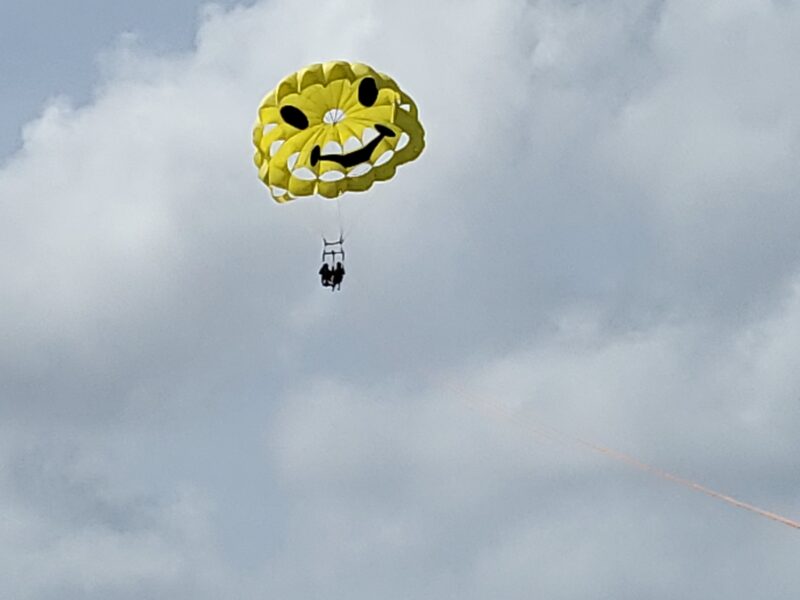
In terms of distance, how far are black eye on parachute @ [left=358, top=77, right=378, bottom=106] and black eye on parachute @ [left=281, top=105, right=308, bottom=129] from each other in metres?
1.92

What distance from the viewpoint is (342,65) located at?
76.2 m

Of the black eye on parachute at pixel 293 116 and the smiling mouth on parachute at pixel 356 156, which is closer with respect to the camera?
the black eye on parachute at pixel 293 116

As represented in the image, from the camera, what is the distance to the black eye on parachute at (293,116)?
77062 mm

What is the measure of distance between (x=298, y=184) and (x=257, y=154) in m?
1.66

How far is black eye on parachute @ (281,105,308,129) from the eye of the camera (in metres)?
77.1

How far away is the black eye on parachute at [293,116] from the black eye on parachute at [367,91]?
6.31 ft

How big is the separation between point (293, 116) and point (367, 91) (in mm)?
2544

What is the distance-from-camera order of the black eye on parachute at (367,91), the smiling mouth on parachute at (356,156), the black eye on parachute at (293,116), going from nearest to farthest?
the black eye on parachute at (367,91) < the black eye on parachute at (293,116) < the smiling mouth on parachute at (356,156)

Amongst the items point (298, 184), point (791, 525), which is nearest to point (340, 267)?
point (298, 184)

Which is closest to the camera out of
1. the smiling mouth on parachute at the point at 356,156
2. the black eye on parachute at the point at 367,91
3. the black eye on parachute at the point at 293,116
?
the black eye on parachute at the point at 367,91

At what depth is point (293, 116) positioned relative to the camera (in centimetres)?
7731

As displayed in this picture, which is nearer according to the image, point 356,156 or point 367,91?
point 367,91

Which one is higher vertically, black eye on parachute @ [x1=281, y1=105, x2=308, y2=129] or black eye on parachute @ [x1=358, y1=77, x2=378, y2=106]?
black eye on parachute @ [x1=358, y1=77, x2=378, y2=106]

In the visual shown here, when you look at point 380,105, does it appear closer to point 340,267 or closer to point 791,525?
point 340,267
